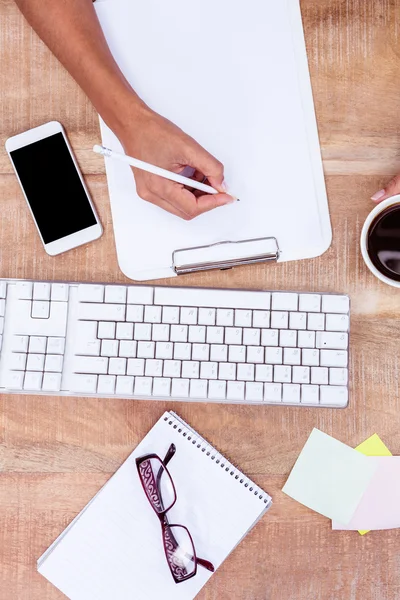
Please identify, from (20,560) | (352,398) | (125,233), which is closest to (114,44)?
(125,233)

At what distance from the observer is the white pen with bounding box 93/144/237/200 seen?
740 millimetres

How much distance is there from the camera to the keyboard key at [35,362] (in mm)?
817

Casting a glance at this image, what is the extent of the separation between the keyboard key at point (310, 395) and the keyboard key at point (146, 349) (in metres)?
0.22

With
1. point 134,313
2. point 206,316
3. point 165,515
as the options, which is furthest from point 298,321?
point 165,515

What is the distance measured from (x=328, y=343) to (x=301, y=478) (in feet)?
0.65

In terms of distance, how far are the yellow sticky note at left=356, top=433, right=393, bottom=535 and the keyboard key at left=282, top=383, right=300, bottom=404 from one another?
123 millimetres

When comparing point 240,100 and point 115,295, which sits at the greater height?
point 240,100

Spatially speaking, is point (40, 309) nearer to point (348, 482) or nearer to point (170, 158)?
point (170, 158)

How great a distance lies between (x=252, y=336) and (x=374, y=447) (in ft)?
0.79

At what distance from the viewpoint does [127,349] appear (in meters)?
0.82

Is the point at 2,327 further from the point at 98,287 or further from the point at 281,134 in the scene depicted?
the point at 281,134

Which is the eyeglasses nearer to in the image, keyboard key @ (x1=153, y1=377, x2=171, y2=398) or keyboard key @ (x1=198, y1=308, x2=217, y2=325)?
keyboard key @ (x1=153, y1=377, x2=171, y2=398)

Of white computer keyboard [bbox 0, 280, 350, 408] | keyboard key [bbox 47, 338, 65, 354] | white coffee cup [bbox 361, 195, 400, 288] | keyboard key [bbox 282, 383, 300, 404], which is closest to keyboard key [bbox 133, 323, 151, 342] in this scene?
white computer keyboard [bbox 0, 280, 350, 408]

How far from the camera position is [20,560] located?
84 cm
